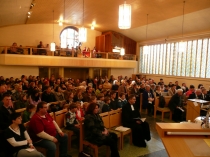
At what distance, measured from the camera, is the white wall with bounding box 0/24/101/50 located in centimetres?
1249

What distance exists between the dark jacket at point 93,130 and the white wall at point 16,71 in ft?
32.4

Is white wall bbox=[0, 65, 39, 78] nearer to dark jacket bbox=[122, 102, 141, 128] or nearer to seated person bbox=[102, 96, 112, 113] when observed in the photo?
seated person bbox=[102, 96, 112, 113]

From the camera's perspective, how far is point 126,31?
14609 mm

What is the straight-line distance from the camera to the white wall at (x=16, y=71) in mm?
11844

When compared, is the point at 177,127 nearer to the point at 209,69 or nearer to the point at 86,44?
the point at 209,69

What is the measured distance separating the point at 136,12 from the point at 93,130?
7834 millimetres

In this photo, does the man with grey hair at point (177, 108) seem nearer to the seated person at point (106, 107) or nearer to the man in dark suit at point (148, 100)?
the man in dark suit at point (148, 100)

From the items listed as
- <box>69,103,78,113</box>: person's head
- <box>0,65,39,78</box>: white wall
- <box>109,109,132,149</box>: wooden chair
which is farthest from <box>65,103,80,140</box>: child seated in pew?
<box>0,65,39,78</box>: white wall

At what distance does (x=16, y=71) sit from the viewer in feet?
40.2

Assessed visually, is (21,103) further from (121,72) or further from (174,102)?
(121,72)

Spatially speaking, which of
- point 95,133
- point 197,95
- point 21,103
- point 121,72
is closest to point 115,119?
point 95,133

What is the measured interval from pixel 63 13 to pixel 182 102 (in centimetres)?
774

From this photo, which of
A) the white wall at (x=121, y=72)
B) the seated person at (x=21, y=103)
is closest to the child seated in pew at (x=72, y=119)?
the seated person at (x=21, y=103)

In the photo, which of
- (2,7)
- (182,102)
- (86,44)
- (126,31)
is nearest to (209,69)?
(182,102)
